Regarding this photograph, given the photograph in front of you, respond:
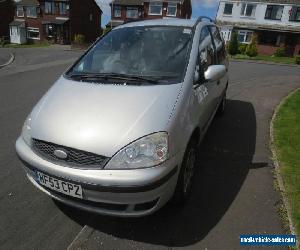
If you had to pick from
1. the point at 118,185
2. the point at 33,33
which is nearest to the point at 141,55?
the point at 118,185

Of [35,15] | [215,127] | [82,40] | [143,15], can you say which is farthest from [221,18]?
[215,127]

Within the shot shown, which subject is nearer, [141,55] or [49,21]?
[141,55]

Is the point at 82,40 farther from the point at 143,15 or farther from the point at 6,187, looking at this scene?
the point at 6,187

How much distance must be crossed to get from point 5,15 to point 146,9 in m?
23.2

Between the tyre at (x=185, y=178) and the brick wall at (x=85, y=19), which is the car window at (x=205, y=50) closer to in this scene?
the tyre at (x=185, y=178)

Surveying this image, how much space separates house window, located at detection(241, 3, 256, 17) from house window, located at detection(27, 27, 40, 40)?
29.3m

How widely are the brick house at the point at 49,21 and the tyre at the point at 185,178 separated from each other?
42.9 m

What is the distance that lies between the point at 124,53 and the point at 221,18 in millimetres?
35832

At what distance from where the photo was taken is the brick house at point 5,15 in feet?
152

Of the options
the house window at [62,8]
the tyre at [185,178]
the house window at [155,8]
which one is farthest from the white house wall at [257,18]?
the tyre at [185,178]

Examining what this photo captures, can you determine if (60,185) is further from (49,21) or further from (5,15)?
(5,15)

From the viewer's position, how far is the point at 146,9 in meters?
43.1

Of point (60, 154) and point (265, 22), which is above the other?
point (265, 22)

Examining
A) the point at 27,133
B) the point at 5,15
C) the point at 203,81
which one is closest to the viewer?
the point at 27,133
